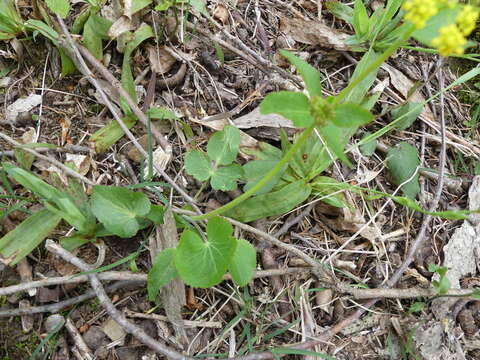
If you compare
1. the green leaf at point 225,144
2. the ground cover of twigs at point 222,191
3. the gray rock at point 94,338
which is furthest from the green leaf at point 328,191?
the gray rock at point 94,338

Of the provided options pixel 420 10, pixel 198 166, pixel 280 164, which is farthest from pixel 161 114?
pixel 420 10

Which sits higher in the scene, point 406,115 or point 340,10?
point 340,10

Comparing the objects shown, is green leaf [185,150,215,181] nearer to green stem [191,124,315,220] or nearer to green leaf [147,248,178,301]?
green stem [191,124,315,220]

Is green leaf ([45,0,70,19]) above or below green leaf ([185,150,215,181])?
above

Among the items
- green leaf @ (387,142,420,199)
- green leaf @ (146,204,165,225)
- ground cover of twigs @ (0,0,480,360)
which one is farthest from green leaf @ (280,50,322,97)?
green leaf @ (387,142,420,199)

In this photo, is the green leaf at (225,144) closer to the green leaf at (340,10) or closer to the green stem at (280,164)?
the green stem at (280,164)

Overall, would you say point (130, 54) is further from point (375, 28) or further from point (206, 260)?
point (375, 28)
